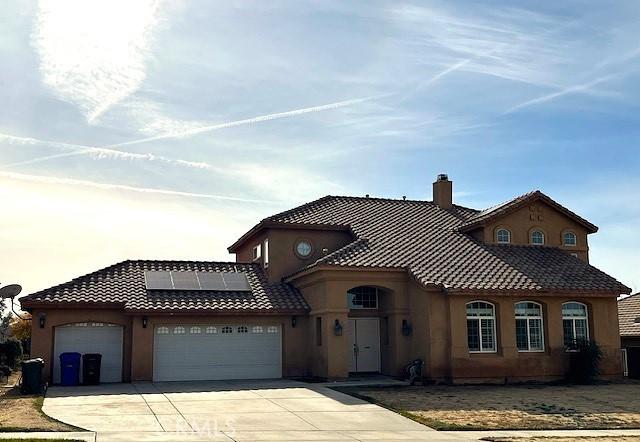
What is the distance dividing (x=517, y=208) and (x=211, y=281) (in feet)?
38.2

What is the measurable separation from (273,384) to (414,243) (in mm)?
7598

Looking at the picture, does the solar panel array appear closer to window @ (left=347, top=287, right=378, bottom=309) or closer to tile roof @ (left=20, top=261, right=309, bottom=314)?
tile roof @ (left=20, top=261, right=309, bottom=314)

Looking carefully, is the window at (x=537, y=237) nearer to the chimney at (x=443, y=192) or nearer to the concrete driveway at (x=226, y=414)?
the chimney at (x=443, y=192)

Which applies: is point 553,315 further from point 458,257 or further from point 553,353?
point 458,257

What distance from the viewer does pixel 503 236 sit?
26.1 meters

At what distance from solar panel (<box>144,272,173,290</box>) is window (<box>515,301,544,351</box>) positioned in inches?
464

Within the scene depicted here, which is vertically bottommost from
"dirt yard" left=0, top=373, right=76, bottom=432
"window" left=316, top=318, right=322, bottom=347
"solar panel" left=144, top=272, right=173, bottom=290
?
"dirt yard" left=0, top=373, right=76, bottom=432

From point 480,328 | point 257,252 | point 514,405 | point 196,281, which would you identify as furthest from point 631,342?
point 196,281

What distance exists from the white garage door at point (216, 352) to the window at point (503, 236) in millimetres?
8917

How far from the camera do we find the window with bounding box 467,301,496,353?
2212 cm

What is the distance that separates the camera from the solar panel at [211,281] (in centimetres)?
2455

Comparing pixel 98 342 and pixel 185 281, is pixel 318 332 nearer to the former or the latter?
pixel 185 281

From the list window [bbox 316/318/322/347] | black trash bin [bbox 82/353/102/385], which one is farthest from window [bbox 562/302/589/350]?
black trash bin [bbox 82/353/102/385]

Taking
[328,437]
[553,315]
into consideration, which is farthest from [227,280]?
[328,437]
